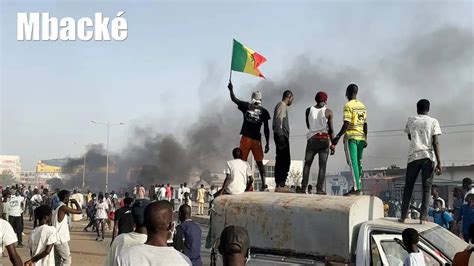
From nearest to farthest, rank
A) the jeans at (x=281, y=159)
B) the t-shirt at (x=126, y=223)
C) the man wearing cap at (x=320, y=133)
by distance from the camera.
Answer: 1. the t-shirt at (x=126, y=223)
2. the man wearing cap at (x=320, y=133)
3. the jeans at (x=281, y=159)

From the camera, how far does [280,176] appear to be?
7859 millimetres

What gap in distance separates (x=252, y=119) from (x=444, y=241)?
10.7ft

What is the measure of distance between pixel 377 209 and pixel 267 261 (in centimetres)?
140

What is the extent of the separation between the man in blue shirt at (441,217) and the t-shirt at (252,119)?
4.42m

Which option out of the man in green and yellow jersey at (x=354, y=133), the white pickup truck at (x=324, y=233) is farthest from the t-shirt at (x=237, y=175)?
the man in green and yellow jersey at (x=354, y=133)

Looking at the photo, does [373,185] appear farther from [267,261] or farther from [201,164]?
[201,164]

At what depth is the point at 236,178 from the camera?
23.2 ft

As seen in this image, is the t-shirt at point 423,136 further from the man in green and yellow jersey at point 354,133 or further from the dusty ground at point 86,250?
the dusty ground at point 86,250

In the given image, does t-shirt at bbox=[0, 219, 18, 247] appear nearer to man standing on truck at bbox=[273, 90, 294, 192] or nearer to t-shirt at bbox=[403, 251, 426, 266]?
man standing on truck at bbox=[273, 90, 294, 192]

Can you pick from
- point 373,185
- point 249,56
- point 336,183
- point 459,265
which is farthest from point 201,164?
point 459,265

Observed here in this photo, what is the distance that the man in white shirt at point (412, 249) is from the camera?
4957 millimetres

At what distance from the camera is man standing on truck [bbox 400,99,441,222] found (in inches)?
262

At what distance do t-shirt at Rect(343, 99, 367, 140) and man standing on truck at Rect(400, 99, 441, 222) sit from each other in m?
0.67

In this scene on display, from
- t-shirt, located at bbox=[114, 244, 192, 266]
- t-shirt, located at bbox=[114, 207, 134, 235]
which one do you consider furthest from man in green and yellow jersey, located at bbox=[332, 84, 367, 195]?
t-shirt, located at bbox=[114, 244, 192, 266]
